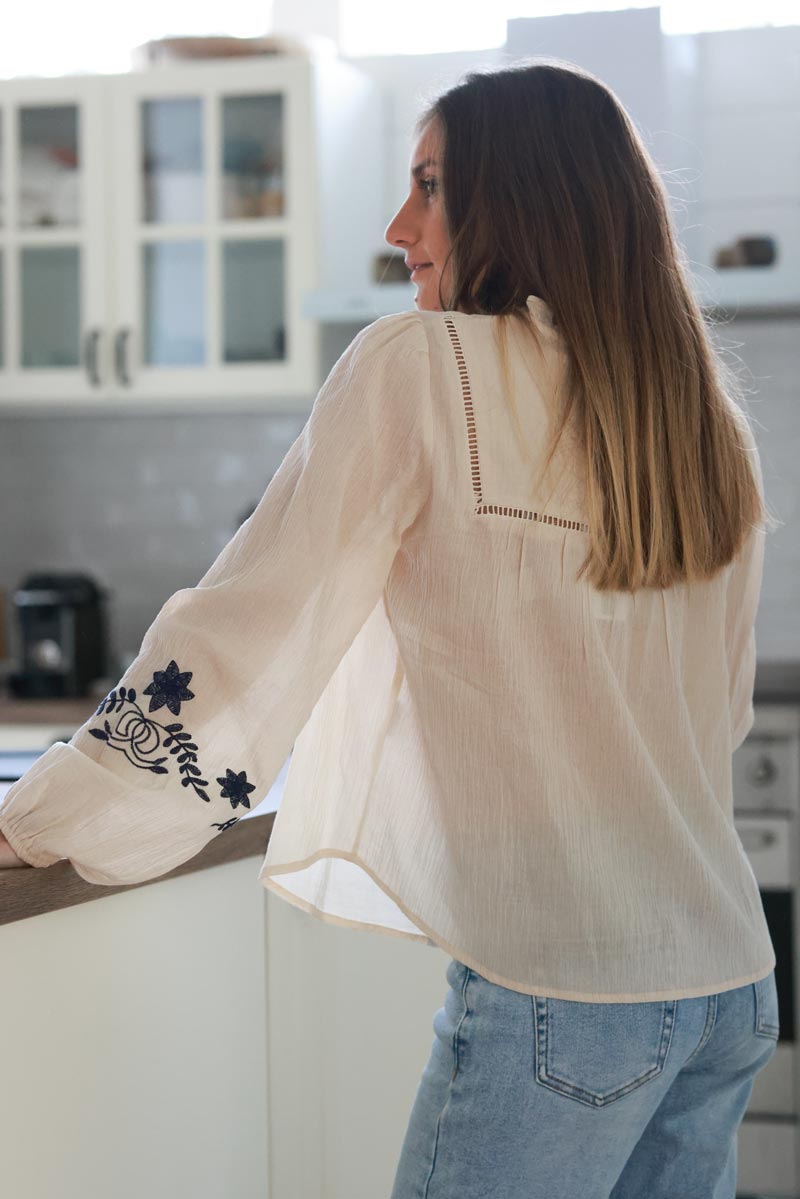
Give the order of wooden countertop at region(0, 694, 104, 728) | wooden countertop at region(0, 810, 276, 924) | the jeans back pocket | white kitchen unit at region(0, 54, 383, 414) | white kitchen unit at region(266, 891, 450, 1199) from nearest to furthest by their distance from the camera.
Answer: the jeans back pocket, wooden countertop at region(0, 810, 276, 924), white kitchen unit at region(266, 891, 450, 1199), wooden countertop at region(0, 694, 104, 728), white kitchen unit at region(0, 54, 383, 414)

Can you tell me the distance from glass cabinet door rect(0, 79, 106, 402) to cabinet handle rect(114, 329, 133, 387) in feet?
0.15

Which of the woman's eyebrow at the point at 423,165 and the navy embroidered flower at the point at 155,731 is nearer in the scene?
the navy embroidered flower at the point at 155,731

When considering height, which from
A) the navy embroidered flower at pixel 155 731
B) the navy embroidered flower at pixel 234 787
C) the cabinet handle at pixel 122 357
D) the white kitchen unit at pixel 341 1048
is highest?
the cabinet handle at pixel 122 357

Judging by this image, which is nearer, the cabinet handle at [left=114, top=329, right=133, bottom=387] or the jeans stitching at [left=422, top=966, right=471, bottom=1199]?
the jeans stitching at [left=422, top=966, right=471, bottom=1199]

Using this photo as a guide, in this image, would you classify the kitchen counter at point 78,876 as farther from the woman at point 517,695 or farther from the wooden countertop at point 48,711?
the wooden countertop at point 48,711

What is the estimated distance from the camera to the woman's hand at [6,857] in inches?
35.8

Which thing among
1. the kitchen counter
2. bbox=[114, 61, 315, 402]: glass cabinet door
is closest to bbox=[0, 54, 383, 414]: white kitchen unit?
bbox=[114, 61, 315, 402]: glass cabinet door

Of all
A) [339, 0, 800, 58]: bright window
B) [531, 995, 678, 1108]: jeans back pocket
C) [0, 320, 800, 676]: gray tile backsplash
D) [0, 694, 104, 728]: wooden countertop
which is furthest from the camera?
[0, 320, 800, 676]: gray tile backsplash

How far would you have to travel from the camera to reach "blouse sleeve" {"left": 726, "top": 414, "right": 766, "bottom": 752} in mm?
1021

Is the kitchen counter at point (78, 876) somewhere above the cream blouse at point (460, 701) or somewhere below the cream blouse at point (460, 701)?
below

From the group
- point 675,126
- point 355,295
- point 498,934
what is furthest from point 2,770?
point 675,126

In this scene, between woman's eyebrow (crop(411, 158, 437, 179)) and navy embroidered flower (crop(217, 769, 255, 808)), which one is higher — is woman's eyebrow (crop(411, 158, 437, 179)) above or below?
above

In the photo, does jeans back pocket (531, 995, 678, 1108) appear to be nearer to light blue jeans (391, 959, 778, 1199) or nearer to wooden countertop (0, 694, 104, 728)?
light blue jeans (391, 959, 778, 1199)

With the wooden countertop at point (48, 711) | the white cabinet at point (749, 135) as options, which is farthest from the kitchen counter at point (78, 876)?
the white cabinet at point (749, 135)
